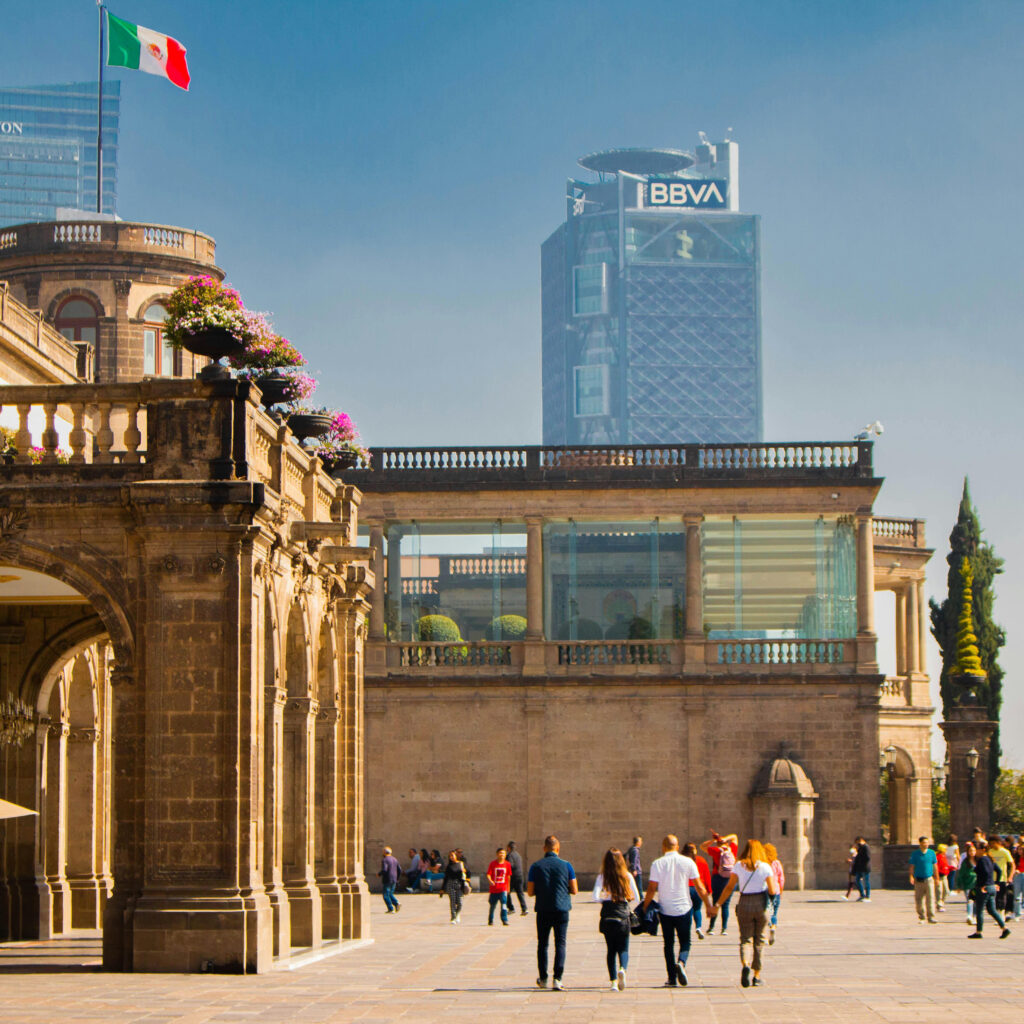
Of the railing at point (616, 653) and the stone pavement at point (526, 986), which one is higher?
the railing at point (616, 653)

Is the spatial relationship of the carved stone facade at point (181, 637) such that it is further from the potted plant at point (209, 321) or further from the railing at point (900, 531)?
the railing at point (900, 531)

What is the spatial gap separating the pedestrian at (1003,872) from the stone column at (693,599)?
51.8 ft

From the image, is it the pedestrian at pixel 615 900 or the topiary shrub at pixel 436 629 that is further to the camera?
the topiary shrub at pixel 436 629

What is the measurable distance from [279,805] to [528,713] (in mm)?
26665

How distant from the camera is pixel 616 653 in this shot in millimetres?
49156

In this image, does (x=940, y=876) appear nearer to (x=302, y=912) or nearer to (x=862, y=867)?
(x=862, y=867)

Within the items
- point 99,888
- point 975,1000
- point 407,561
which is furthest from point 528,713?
point 975,1000

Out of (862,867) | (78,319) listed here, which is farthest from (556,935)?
(78,319)

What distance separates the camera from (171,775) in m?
20.6

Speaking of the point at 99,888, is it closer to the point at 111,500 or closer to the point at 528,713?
the point at 111,500

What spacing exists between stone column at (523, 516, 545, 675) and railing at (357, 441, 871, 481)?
1.66 metres

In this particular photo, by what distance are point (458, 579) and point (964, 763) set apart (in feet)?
47.9

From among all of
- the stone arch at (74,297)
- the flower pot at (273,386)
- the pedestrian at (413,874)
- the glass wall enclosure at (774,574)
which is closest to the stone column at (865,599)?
the glass wall enclosure at (774,574)

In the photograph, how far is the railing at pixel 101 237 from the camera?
4925cm
